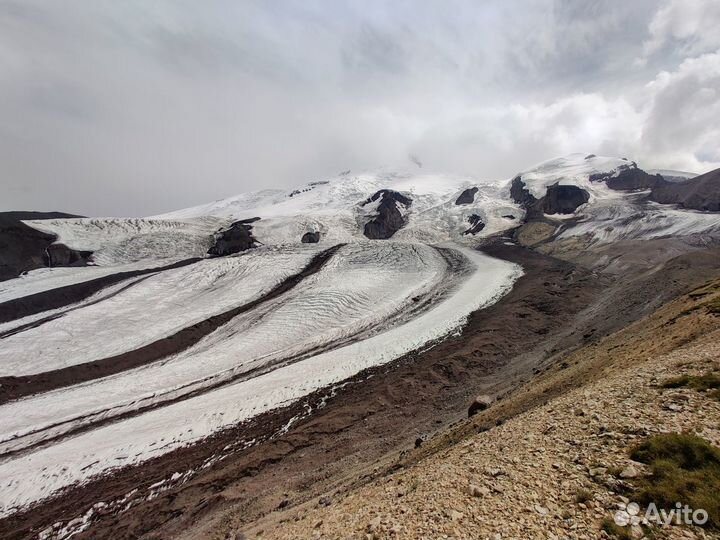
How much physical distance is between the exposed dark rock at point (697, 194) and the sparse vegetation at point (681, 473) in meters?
97.6

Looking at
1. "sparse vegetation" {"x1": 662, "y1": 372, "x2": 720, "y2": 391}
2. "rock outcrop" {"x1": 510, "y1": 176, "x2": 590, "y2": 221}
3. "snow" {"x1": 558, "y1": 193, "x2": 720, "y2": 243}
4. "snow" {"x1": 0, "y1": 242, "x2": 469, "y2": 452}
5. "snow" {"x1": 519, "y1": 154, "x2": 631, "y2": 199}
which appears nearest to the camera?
"sparse vegetation" {"x1": 662, "y1": 372, "x2": 720, "y2": 391}

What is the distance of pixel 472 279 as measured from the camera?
43.9 metres

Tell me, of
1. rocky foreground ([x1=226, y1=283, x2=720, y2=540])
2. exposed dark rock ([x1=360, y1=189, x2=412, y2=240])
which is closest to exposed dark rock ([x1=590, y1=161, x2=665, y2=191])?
exposed dark rock ([x1=360, y1=189, x2=412, y2=240])

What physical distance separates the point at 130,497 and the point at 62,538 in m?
2.16

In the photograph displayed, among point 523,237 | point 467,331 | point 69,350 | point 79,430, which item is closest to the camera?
point 79,430

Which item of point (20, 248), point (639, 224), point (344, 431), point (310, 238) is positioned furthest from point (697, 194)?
point (20, 248)

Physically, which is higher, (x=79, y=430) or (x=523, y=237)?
(x=523, y=237)

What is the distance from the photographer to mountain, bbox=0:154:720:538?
1467cm

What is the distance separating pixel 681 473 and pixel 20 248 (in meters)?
86.5

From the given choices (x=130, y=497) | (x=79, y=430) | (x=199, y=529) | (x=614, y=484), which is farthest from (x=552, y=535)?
(x=79, y=430)

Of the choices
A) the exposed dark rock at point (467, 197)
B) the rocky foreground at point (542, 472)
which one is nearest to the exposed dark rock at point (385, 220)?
the exposed dark rock at point (467, 197)

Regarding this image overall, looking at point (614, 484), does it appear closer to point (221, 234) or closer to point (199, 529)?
point (199, 529)

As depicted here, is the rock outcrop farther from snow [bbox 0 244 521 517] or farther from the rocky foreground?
the rocky foreground

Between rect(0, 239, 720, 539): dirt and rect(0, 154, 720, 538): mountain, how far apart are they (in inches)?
5.0
